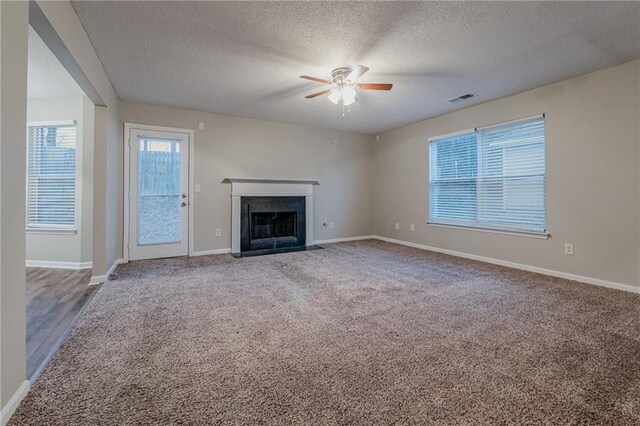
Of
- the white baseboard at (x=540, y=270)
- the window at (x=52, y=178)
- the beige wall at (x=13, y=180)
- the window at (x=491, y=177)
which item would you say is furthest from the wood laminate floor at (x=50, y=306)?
the window at (x=491, y=177)

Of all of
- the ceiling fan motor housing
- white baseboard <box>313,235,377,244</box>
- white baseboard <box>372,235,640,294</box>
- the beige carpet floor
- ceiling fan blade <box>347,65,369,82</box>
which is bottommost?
the beige carpet floor

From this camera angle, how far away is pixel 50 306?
269cm

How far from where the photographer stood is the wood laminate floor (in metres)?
1.90

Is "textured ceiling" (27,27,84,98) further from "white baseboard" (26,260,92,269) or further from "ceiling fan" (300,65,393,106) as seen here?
"ceiling fan" (300,65,393,106)

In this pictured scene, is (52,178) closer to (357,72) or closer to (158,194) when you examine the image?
(158,194)

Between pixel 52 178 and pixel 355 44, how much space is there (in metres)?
4.71

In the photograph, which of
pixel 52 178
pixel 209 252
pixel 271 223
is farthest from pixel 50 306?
pixel 271 223

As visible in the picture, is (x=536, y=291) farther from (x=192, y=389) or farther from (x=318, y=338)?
(x=192, y=389)

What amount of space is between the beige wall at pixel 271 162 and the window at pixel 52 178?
0.93 meters

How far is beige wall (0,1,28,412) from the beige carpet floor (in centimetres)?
27

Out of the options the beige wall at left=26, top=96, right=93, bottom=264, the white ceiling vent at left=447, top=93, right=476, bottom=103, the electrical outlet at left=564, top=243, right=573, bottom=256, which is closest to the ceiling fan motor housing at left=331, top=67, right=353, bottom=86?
the white ceiling vent at left=447, top=93, right=476, bottom=103

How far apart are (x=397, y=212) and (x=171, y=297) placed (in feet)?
15.1

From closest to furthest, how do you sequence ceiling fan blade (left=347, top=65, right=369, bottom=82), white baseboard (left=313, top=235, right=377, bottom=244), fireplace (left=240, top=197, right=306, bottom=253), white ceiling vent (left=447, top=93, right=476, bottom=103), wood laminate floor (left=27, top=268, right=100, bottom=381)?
wood laminate floor (left=27, top=268, right=100, bottom=381) < ceiling fan blade (left=347, top=65, right=369, bottom=82) < white ceiling vent (left=447, top=93, right=476, bottom=103) < fireplace (left=240, top=197, right=306, bottom=253) < white baseboard (left=313, top=235, right=377, bottom=244)

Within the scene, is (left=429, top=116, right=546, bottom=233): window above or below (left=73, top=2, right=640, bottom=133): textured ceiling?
below
